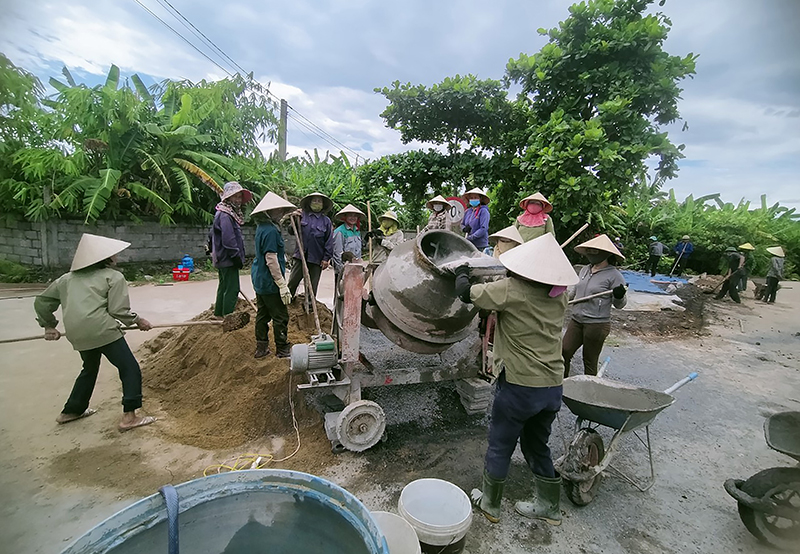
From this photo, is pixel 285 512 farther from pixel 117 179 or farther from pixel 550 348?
pixel 117 179

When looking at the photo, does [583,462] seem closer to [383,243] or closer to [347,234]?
[383,243]

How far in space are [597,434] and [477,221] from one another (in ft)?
11.2

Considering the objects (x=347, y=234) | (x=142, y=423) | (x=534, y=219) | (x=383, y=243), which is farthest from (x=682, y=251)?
(x=142, y=423)

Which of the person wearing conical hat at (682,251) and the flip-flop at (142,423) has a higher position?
the person wearing conical hat at (682,251)

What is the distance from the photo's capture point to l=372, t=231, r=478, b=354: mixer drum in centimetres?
304

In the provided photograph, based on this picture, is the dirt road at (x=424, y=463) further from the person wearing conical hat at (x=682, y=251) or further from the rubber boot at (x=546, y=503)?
the person wearing conical hat at (x=682, y=251)

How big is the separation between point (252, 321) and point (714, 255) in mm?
16559

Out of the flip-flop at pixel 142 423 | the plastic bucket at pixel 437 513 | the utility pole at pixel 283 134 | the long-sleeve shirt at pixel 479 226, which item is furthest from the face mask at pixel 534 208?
the utility pole at pixel 283 134

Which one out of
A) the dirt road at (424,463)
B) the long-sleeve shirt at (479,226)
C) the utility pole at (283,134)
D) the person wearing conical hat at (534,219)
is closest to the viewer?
the dirt road at (424,463)

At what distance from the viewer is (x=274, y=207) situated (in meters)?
4.06

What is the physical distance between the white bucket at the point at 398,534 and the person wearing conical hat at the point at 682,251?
1580 centimetres

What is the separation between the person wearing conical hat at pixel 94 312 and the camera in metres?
2.97

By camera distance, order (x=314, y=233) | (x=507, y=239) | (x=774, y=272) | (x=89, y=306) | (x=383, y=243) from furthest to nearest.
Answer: (x=774, y=272) < (x=314, y=233) < (x=383, y=243) < (x=507, y=239) < (x=89, y=306)

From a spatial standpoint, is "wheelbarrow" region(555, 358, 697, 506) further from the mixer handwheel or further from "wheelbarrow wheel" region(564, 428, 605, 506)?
the mixer handwheel
